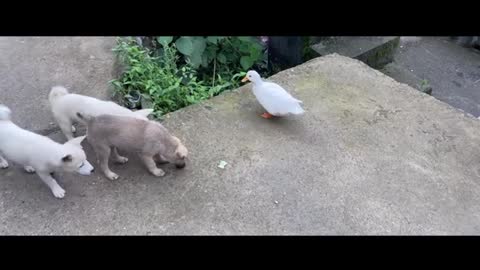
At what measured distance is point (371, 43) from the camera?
15.0 feet

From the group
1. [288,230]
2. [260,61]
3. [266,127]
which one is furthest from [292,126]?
[260,61]

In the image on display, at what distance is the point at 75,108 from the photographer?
270 centimetres

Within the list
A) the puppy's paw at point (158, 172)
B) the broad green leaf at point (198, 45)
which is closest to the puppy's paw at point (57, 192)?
the puppy's paw at point (158, 172)

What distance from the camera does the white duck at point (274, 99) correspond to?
3010 mm

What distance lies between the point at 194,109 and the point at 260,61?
1.48 metres

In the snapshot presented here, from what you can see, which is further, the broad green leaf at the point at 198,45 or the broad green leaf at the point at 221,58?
the broad green leaf at the point at 221,58

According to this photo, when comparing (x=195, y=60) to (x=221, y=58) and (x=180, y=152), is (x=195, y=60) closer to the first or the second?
(x=221, y=58)

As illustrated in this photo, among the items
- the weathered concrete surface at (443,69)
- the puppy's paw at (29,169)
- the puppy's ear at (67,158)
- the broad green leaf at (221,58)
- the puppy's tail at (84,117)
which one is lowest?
the weathered concrete surface at (443,69)

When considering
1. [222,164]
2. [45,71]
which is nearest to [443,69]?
[222,164]

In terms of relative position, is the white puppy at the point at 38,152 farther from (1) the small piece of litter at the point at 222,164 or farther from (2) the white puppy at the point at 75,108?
(1) the small piece of litter at the point at 222,164

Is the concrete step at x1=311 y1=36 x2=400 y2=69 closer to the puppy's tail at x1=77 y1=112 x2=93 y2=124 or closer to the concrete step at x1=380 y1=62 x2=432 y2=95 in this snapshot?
the concrete step at x1=380 y1=62 x2=432 y2=95

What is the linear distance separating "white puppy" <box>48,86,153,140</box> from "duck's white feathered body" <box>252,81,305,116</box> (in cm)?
83

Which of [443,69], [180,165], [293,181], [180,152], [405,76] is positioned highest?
[180,152]

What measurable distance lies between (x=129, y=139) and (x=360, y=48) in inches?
112
